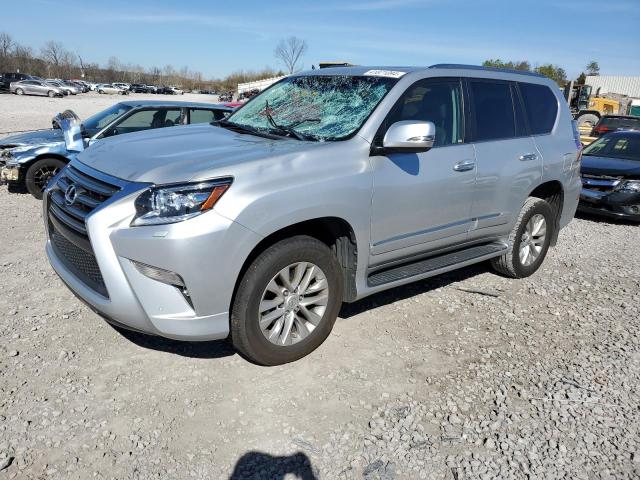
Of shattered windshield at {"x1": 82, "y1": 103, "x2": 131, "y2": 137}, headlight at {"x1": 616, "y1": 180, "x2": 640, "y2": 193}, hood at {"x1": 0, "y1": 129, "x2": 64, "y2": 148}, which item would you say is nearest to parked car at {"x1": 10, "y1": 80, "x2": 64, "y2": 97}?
hood at {"x1": 0, "y1": 129, "x2": 64, "y2": 148}

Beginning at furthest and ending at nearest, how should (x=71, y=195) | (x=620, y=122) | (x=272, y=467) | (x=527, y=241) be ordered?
(x=620, y=122)
(x=527, y=241)
(x=71, y=195)
(x=272, y=467)

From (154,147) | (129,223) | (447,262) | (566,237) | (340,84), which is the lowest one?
(566,237)

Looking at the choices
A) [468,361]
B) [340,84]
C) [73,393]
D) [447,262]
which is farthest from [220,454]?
[340,84]

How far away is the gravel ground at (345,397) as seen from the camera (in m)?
2.66

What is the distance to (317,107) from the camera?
4.09 metres

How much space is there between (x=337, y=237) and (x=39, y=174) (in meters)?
6.08

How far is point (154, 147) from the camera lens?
3520 mm

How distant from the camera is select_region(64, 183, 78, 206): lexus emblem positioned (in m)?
3.26

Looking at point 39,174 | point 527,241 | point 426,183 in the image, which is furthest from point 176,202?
point 39,174

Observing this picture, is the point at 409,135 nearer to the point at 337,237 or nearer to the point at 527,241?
the point at 337,237

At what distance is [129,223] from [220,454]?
A: 134cm

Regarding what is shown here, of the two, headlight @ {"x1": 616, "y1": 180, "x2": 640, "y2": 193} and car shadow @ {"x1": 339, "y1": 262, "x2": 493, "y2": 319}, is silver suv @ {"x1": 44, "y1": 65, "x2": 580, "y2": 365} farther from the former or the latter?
headlight @ {"x1": 616, "y1": 180, "x2": 640, "y2": 193}

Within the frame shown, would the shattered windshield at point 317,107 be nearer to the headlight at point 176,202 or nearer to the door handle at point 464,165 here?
the door handle at point 464,165

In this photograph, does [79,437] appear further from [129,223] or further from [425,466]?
[425,466]
